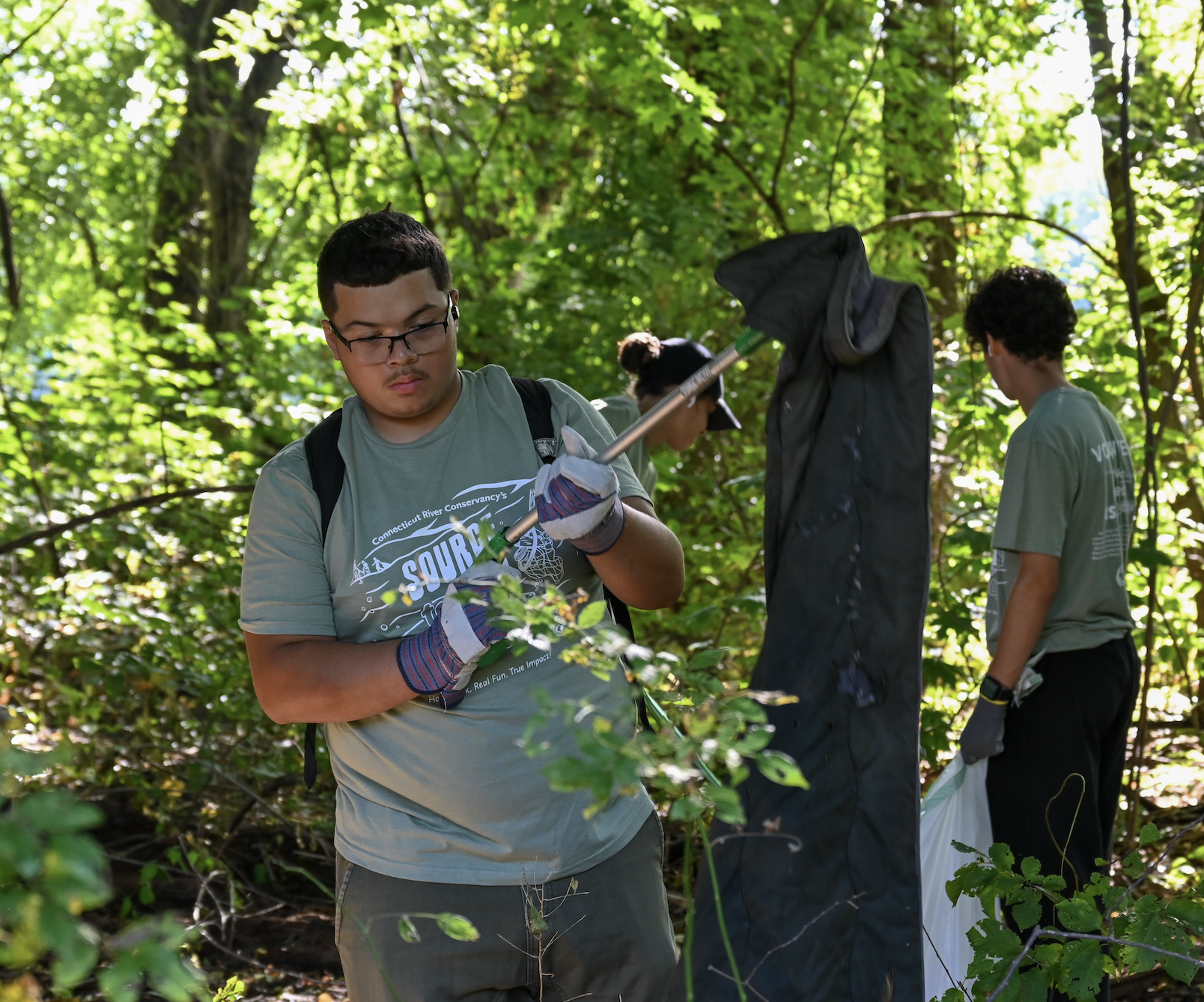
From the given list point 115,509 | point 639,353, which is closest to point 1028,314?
point 639,353

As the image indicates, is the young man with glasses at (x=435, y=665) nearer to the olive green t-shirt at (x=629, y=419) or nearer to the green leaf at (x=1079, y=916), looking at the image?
the green leaf at (x=1079, y=916)

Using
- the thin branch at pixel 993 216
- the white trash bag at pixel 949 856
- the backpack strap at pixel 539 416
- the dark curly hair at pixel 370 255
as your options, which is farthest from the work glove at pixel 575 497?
the thin branch at pixel 993 216

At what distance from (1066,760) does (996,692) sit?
0.23 meters

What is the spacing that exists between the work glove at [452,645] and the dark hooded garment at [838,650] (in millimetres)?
419

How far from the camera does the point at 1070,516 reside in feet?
8.73

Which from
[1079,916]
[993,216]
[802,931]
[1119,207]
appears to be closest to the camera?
[802,931]

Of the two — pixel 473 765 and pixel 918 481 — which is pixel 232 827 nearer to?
pixel 473 765

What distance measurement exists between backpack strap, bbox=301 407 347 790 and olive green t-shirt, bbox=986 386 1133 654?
1.62 m

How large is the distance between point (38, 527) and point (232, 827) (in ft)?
5.91

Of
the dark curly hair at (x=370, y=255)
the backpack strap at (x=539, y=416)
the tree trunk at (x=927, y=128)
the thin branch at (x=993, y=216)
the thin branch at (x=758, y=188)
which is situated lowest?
the backpack strap at (x=539, y=416)

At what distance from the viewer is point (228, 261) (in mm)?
6984

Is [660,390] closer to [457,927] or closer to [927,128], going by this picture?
[457,927]

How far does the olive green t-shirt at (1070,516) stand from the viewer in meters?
2.62

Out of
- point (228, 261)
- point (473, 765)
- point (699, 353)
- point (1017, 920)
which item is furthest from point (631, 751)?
point (228, 261)
